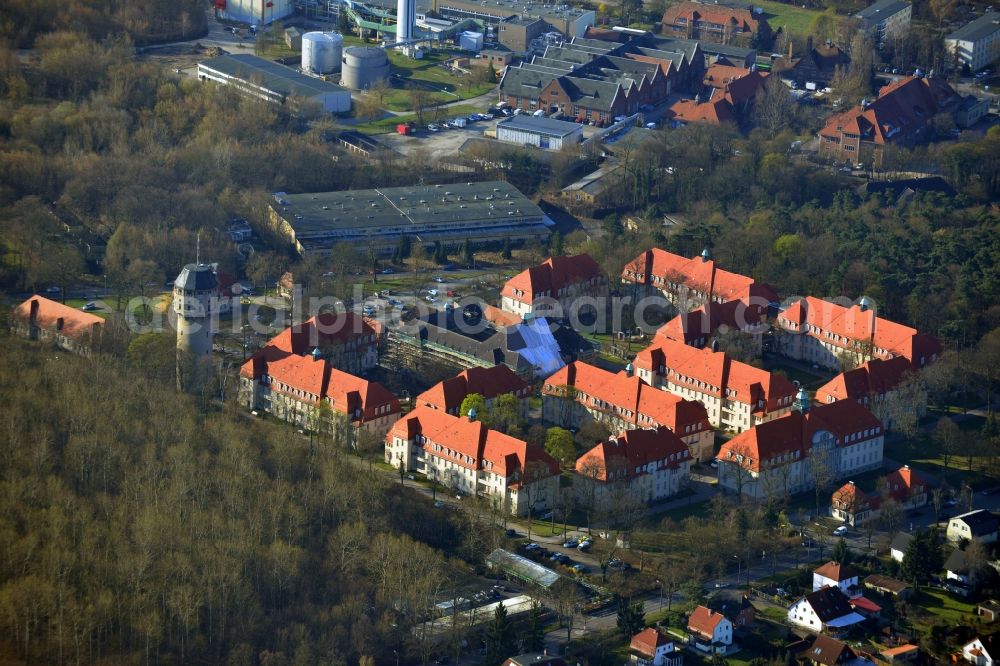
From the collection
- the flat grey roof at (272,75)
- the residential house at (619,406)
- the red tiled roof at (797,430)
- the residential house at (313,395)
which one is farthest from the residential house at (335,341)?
the flat grey roof at (272,75)

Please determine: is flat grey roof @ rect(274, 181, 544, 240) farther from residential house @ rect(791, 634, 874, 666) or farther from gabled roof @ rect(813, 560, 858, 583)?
residential house @ rect(791, 634, 874, 666)

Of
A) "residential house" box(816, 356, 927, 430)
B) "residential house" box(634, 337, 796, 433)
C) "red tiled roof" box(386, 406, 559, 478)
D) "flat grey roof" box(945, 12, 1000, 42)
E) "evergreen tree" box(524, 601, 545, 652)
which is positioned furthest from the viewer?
"flat grey roof" box(945, 12, 1000, 42)

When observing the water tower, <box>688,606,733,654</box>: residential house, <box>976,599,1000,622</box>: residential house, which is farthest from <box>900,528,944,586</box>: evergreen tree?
the water tower

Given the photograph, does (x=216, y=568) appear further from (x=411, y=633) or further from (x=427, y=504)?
(x=427, y=504)

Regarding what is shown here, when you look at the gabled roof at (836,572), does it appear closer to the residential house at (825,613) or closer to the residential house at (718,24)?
the residential house at (825,613)

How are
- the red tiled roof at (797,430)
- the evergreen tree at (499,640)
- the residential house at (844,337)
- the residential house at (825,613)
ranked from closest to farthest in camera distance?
the evergreen tree at (499,640) → the residential house at (825,613) → the red tiled roof at (797,430) → the residential house at (844,337)

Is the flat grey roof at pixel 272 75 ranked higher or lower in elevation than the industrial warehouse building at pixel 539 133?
higher
